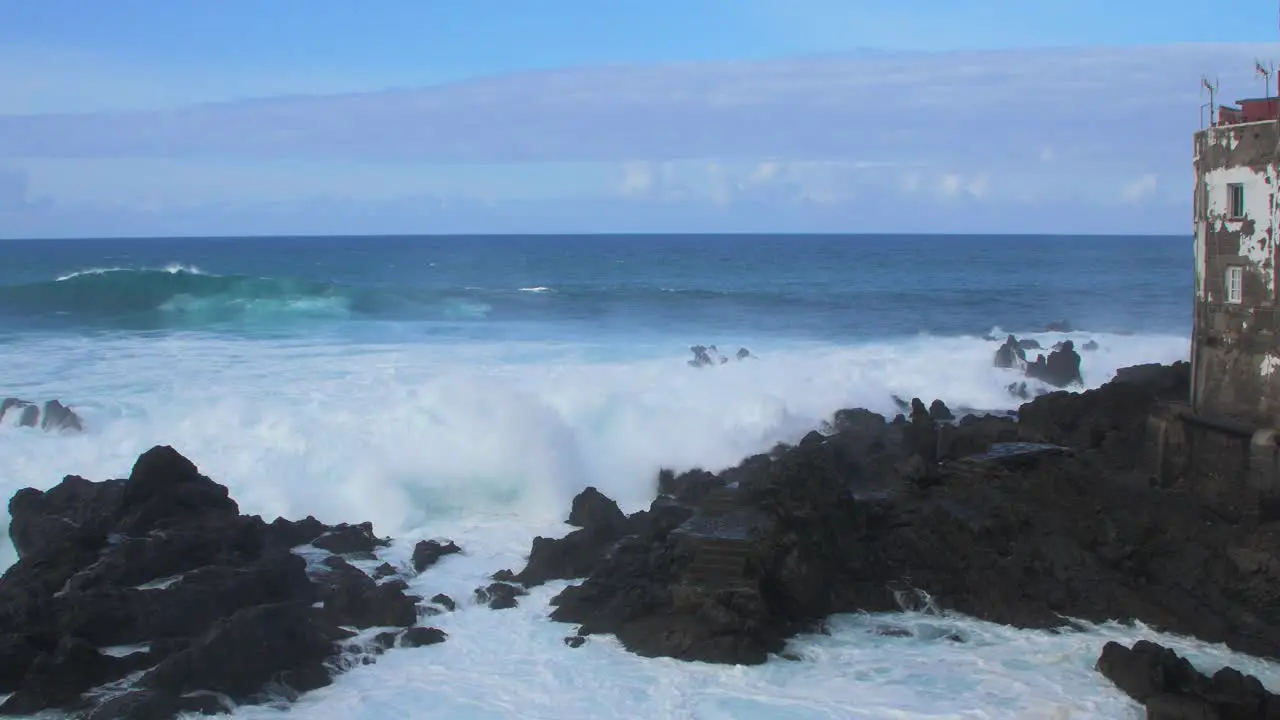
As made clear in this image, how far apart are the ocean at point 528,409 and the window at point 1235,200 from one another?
7.08 metres

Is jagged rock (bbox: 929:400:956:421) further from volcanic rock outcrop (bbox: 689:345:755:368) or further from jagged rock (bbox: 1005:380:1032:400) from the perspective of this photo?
volcanic rock outcrop (bbox: 689:345:755:368)

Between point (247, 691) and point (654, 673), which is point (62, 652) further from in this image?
point (654, 673)

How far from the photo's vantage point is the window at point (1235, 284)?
17188mm

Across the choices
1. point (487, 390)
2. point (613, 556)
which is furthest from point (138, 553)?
point (487, 390)

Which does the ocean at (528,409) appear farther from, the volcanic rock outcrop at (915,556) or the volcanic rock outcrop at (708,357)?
the volcanic rock outcrop at (708,357)

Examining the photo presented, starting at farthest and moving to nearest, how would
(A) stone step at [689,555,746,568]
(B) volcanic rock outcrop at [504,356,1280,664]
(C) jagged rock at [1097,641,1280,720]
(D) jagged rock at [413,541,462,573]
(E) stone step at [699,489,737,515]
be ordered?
(D) jagged rock at [413,541,462,573], (E) stone step at [699,489,737,515], (A) stone step at [689,555,746,568], (B) volcanic rock outcrop at [504,356,1280,664], (C) jagged rock at [1097,641,1280,720]

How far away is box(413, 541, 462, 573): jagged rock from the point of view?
16.0 m

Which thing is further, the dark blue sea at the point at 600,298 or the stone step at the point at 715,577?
the dark blue sea at the point at 600,298

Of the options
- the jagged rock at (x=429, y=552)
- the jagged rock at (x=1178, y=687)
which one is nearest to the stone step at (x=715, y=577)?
the jagged rock at (x=1178, y=687)

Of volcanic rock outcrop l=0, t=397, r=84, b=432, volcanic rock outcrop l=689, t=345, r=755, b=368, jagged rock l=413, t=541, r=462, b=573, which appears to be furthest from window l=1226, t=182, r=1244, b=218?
volcanic rock outcrop l=0, t=397, r=84, b=432

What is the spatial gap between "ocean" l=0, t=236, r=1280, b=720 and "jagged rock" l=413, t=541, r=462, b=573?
29 centimetres

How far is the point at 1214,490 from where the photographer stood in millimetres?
16375

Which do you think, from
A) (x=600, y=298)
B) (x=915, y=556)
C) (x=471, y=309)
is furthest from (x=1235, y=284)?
(x=600, y=298)

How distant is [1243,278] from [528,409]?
12.2m
